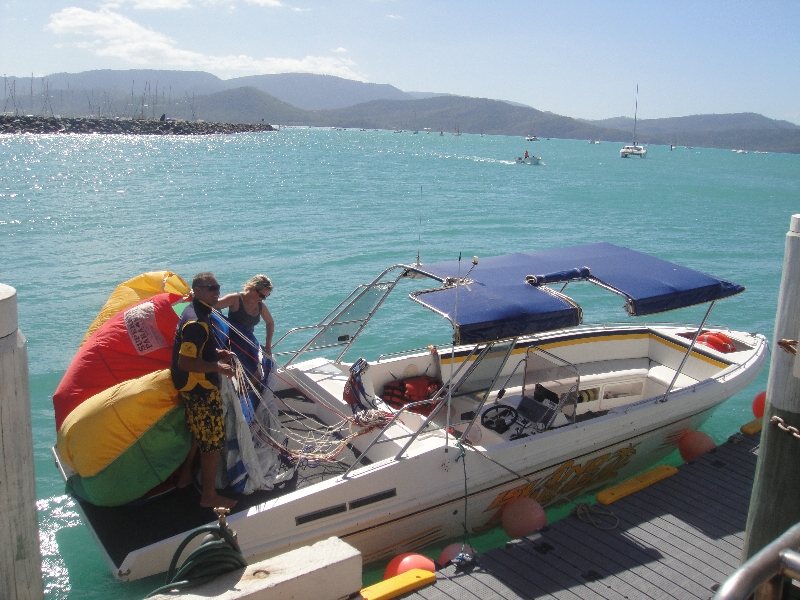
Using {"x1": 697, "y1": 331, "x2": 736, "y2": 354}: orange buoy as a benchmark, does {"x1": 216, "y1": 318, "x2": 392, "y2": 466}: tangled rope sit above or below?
below

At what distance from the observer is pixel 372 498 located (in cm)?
567

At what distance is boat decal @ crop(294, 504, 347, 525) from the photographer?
5379 mm

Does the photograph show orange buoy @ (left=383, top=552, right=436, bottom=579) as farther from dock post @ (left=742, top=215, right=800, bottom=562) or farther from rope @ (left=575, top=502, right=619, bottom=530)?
dock post @ (left=742, top=215, right=800, bottom=562)

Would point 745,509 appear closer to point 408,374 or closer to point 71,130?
point 408,374

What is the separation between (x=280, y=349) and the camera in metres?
13.2

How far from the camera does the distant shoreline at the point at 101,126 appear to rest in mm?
96688

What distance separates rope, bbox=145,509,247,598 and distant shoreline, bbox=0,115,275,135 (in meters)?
106

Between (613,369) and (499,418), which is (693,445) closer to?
(613,369)

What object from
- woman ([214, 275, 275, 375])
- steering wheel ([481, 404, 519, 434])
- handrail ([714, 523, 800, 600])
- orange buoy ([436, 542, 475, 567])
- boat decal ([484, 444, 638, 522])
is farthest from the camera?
steering wheel ([481, 404, 519, 434])

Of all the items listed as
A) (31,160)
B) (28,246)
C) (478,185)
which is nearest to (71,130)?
(31,160)

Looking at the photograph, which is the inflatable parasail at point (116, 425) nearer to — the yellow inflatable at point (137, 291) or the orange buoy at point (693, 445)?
the yellow inflatable at point (137, 291)

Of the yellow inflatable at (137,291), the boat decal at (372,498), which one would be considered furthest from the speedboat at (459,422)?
the yellow inflatable at (137,291)

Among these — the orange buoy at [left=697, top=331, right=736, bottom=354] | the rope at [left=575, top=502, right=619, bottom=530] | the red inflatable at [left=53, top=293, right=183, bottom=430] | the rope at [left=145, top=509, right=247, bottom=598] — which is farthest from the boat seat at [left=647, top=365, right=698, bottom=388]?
the rope at [left=145, top=509, right=247, bottom=598]

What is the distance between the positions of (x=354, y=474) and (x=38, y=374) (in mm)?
7870
